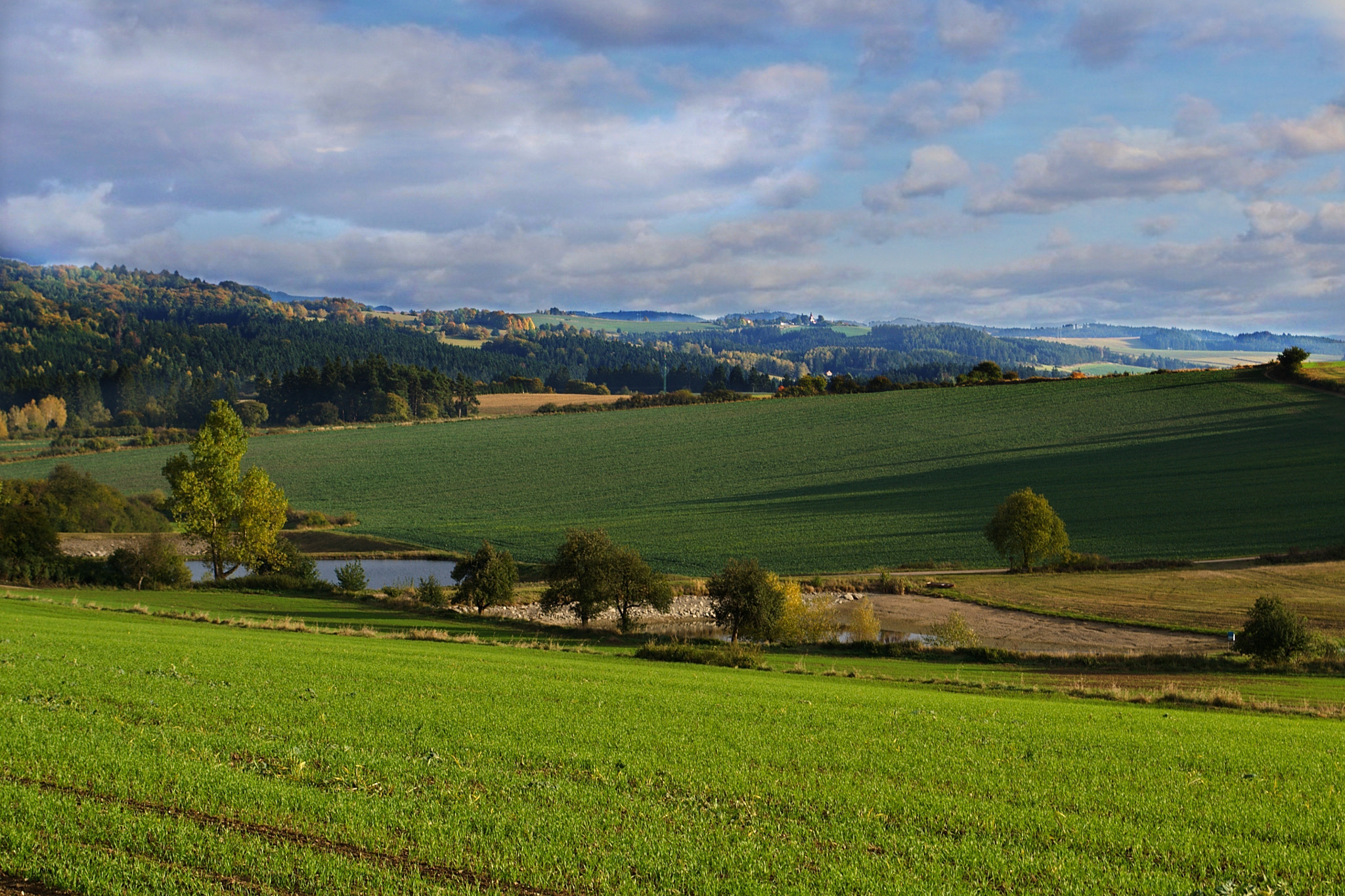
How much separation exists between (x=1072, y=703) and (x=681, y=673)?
36.1ft

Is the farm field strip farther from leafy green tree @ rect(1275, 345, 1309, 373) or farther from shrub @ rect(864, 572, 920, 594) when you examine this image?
leafy green tree @ rect(1275, 345, 1309, 373)

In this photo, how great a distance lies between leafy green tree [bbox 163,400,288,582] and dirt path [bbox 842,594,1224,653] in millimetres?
38082

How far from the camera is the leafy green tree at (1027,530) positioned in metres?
58.6

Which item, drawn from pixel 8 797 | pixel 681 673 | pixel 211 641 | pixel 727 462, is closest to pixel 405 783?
pixel 8 797

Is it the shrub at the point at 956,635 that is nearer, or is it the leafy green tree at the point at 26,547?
the shrub at the point at 956,635

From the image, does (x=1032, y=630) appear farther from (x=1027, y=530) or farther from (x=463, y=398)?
(x=463, y=398)

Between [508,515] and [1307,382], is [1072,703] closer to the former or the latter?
[508,515]

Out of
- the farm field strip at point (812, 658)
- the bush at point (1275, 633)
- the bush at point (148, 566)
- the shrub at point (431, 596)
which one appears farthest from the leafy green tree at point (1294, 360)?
the bush at point (148, 566)

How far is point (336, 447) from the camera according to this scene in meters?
123

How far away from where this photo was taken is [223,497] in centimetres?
5550

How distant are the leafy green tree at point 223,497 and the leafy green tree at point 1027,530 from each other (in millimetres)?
49590

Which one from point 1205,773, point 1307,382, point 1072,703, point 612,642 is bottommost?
point 612,642

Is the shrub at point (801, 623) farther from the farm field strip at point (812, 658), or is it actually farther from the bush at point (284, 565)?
the bush at point (284, 565)

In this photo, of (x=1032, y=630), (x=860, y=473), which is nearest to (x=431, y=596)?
(x=1032, y=630)
